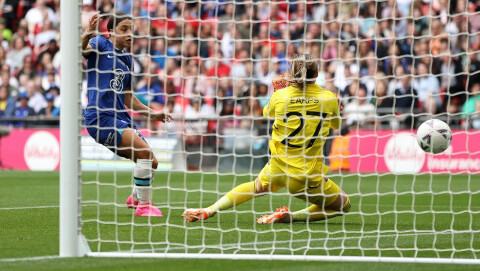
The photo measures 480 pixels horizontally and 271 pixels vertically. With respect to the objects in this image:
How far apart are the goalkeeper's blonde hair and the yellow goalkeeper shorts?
76cm

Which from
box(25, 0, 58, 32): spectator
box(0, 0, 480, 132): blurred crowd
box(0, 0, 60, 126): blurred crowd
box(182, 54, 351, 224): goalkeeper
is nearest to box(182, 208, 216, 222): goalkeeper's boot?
box(182, 54, 351, 224): goalkeeper

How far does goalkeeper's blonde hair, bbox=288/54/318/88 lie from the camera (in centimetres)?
728

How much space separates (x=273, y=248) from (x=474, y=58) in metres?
7.94

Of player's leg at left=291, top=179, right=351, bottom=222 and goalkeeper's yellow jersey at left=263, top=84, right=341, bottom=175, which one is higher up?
goalkeeper's yellow jersey at left=263, top=84, right=341, bottom=175

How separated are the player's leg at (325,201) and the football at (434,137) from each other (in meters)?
1.17

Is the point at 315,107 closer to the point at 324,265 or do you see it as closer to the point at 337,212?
the point at 337,212

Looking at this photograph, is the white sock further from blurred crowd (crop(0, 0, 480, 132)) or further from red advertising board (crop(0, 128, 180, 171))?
red advertising board (crop(0, 128, 180, 171))

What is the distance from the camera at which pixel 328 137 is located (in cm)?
716

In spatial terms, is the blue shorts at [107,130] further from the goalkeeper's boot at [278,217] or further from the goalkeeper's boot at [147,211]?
the goalkeeper's boot at [278,217]

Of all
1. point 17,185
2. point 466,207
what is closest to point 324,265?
point 466,207

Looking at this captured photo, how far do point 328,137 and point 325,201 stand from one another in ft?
2.65

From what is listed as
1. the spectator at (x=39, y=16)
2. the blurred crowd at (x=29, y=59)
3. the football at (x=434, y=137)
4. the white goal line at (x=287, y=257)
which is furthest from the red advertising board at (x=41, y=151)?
the white goal line at (x=287, y=257)

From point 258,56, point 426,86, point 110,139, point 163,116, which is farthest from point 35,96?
point 163,116

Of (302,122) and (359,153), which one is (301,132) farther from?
(359,153)
